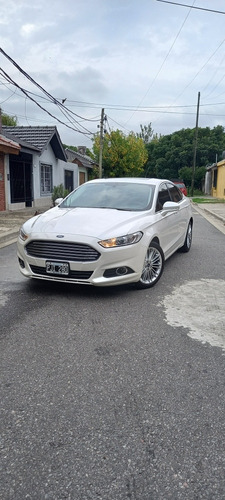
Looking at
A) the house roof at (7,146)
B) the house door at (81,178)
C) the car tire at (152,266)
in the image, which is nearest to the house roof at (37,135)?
the house roof at (7,146)

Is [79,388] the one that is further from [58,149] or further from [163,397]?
[58,149]

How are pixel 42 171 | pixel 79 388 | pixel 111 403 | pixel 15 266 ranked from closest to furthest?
pixel 111 403 → pixel 79 388 → pixel 15 266 → pixel 42 171

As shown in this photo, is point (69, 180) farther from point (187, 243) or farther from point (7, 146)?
point (187, 243)

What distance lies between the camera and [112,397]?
258 cm

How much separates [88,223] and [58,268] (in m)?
0.72

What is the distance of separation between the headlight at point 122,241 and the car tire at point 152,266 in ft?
1.11

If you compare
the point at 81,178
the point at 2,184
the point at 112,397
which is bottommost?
the point at 112,397

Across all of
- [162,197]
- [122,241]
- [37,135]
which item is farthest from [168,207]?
[37,135]

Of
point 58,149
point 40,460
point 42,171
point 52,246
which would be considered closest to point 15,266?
point 52,246

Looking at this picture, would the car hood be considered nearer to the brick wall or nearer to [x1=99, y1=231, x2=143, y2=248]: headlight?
[x1=99, y1=231, x2=143, y2=248]: headlight

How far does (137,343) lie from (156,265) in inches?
78.1

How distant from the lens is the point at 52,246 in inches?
180

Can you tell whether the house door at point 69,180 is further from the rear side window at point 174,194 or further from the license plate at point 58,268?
the license plate at point 58,268

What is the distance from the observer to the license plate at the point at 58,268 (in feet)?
14.6
